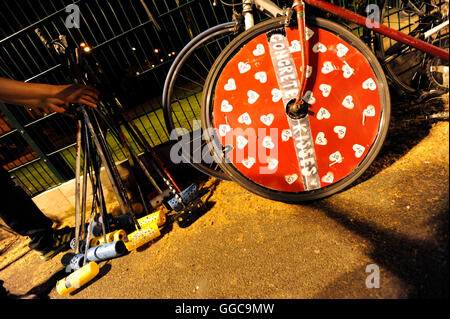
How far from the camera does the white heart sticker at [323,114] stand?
5.86 feet

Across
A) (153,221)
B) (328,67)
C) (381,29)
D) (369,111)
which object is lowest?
(153,221)

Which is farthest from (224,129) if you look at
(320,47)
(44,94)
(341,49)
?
(44,94)

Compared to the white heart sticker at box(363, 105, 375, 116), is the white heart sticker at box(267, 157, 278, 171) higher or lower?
lower

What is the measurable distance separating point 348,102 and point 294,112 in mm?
480

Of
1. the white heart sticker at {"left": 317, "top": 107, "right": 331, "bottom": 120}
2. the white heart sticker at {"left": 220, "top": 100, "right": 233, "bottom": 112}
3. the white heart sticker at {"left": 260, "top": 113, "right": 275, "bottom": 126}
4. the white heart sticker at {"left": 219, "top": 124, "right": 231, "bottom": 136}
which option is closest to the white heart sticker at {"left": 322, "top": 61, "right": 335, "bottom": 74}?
the white heart sticker at {"left": 317, "top": 107, "right": 331, "bottom": 120}

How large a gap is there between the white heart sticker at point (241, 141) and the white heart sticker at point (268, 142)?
17cm

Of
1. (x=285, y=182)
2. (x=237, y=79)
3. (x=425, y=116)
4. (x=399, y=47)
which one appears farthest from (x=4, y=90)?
(x=425, y=116)

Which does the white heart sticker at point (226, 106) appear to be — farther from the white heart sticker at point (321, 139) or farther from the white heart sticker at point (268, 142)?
the white heart sticker at point (321, 139)

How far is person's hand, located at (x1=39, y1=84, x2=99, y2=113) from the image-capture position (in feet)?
6.10

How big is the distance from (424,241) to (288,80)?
1.51m

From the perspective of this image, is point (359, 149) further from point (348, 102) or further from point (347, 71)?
point (347, 71)

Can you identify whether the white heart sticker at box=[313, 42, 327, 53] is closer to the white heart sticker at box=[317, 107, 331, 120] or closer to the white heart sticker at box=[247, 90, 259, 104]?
the white heart sticker at box=[317, 107, 331, 120]

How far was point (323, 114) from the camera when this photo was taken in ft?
5.88

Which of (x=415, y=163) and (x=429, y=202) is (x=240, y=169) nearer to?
(x=429, y=202)
